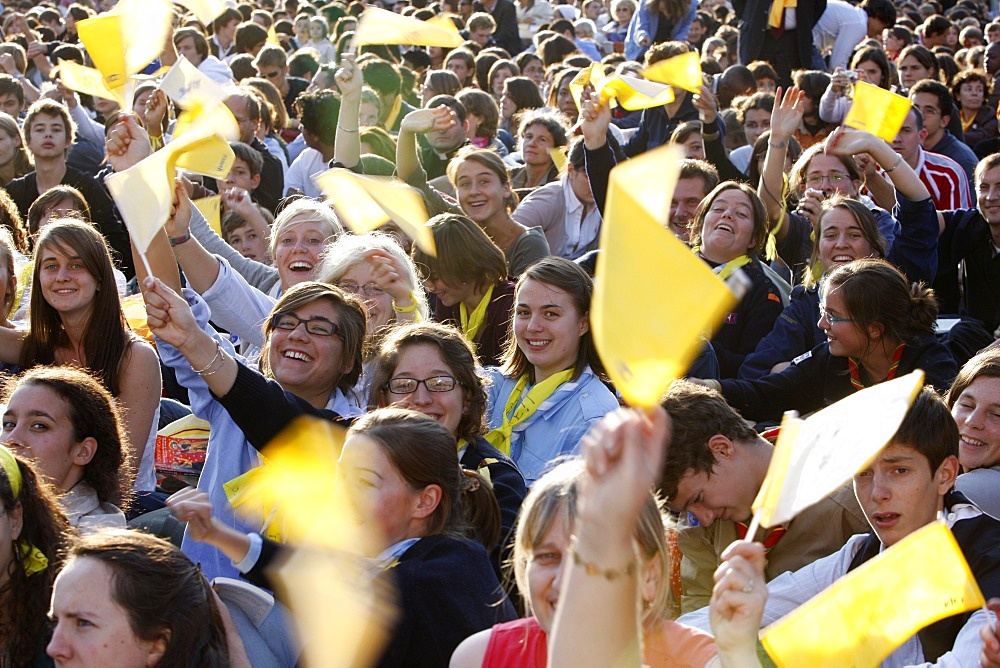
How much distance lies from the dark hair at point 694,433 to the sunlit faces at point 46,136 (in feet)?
16.5

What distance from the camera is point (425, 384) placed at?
12.2ft

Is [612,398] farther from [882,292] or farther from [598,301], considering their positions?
[598,301]

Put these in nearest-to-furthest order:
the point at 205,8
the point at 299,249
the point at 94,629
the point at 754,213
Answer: the point at 94,629 < the point at 299,249 < the point at 754,213 < the point at 205,8

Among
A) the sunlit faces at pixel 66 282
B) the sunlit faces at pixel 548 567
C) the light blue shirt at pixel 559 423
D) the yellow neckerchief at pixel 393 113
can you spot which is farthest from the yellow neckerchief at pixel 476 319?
the yellow neckerchief at pixel 393 113

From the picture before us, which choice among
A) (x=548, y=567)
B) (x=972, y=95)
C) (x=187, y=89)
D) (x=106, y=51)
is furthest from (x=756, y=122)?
(x=548, y=567)

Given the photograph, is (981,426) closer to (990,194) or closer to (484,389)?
(484,389)

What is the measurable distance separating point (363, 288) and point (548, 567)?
2369 millimetres

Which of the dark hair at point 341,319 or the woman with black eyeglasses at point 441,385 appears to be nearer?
the woman with black eyeglasses at point 441,385

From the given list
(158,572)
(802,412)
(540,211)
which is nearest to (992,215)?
(802,412)

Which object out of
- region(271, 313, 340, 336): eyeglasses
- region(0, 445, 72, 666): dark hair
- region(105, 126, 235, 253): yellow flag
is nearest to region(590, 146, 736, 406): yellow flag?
region(0, 445, 72, 666): dark hair

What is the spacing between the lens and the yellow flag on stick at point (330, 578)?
2736 mm

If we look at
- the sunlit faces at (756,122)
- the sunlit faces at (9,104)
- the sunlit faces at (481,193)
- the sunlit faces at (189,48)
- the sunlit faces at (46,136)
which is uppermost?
the sunlit faces at (46,136)

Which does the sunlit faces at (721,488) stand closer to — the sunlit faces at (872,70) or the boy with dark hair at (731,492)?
the boy with dark hair at (731,492)

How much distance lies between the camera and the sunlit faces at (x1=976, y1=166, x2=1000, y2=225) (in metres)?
5.62
